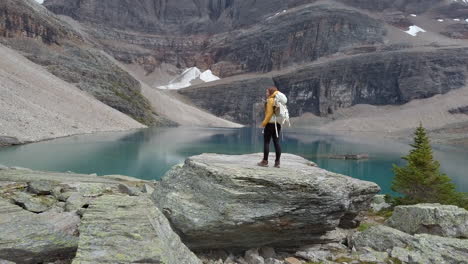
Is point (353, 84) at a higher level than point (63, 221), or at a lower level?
higher

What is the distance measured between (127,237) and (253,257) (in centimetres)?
354

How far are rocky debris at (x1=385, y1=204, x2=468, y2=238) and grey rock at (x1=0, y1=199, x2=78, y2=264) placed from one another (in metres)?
9.36

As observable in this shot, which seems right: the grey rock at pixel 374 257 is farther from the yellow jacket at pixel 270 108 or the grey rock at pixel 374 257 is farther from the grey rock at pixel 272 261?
the yellow jacket at pixel 270 108

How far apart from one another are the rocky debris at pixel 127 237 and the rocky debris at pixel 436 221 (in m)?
7.14

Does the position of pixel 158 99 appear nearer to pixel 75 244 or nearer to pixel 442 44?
pixel 75 244

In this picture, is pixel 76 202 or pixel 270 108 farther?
pixel 270 108

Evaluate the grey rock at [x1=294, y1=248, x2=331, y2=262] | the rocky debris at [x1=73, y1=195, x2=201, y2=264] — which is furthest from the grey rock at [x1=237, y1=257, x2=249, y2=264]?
Result: the rocky debris at [x1=73, y1=195, x2=201, y2=264]

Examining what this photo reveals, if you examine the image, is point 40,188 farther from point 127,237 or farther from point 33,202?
point 127,237

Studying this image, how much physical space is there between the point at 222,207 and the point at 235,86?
636 ft

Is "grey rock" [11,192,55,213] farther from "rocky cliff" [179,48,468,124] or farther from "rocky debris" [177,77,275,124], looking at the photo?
"rocky debris" [177,77,275,124]

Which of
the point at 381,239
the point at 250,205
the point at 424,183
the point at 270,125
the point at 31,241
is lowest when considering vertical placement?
the point at 381,239

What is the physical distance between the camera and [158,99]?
436ft

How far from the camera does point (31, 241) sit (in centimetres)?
620

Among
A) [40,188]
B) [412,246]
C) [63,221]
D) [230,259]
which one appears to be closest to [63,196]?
[40,188]
